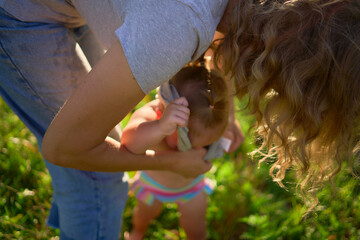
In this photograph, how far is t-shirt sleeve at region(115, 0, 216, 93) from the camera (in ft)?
3.13

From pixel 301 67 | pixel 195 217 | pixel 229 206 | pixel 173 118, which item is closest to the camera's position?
pixel 301 67

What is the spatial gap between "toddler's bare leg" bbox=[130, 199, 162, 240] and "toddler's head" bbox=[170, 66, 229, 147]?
68 cm

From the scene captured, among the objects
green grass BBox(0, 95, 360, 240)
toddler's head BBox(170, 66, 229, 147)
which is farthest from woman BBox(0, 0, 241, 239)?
green grass BBox(0, 95, 360, 240)

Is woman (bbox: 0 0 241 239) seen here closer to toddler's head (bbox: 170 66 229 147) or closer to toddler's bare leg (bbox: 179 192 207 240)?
toddler's head (bbox: 170 66 229 147)

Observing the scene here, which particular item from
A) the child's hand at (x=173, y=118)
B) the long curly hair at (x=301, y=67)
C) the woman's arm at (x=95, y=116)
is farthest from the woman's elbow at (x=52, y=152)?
the long curly hair at (x=301, y=67)

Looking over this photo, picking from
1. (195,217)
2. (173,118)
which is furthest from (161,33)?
(195,217)

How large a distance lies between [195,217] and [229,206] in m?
0.33

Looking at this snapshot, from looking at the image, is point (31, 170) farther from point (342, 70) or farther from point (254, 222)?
point (342, 70)

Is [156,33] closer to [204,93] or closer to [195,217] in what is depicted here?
[204,93]

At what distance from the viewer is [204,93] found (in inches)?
57.8

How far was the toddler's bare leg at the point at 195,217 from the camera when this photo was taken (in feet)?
6.35

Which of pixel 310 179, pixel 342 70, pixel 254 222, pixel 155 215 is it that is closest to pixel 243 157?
pixel 254 222

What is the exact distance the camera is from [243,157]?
2576 millimetres

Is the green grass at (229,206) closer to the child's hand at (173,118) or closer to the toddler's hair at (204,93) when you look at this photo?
the toddler's hair at (204,93)
